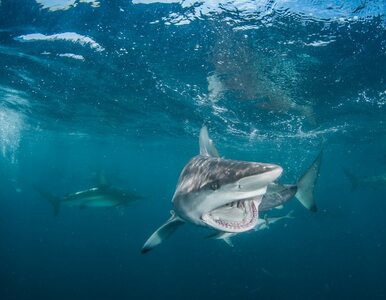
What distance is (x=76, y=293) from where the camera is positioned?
20562 mm

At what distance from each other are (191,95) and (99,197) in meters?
8.13

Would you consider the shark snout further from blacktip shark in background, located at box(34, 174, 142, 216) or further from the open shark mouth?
blacktip shark in background, located at box(34, 174, 142, 216)

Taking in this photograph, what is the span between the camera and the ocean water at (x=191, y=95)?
989cm

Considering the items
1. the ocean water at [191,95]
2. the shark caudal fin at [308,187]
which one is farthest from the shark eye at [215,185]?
the ocean water at [191,95]

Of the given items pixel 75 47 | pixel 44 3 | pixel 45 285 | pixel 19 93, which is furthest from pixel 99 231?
pixel 44 3

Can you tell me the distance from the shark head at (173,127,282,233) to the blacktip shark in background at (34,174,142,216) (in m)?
12.8

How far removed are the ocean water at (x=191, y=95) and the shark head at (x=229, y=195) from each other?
7.17 m

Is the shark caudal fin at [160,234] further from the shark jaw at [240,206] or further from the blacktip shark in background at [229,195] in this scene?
the shark jaw at [240,206]

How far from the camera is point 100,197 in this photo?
15852 mm

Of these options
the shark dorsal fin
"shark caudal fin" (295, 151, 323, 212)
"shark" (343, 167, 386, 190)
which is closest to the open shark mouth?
the shark dorsal fin

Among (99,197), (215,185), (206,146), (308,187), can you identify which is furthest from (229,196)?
(99,197)

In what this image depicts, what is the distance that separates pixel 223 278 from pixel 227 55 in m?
20.6

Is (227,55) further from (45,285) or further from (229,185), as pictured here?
(45,285)

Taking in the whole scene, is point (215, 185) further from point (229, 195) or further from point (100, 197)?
point (100, 197)
